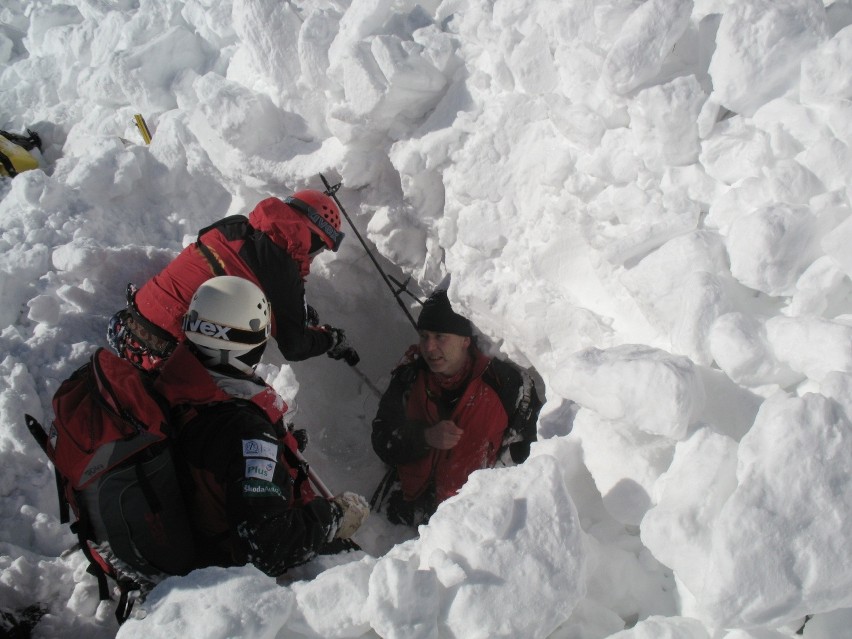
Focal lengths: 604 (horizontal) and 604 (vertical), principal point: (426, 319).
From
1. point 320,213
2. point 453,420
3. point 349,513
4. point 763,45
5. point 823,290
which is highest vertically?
point 763,45

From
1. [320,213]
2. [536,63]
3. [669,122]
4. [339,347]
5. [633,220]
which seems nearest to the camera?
[669,122]

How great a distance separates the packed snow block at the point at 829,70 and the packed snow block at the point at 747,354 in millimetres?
1005

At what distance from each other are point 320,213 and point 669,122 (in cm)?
228

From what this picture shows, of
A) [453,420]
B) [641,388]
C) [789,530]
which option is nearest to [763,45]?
[641,388]

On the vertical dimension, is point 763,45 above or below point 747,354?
above

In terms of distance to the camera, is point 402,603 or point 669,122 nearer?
point 402,603

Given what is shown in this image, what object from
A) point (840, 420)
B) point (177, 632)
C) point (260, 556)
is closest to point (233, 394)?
point (260, 556)

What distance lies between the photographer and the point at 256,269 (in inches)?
150

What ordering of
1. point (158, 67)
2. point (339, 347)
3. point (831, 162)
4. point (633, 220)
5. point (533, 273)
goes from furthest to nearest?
point (158, 67)
point (339, 347)
point (533, 273)
point (633, 220)
point (831, 162)

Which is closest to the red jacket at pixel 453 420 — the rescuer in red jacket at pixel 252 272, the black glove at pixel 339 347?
the black glove at pixel 339 347

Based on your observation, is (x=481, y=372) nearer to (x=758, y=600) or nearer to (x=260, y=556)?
(x=260, y=556)

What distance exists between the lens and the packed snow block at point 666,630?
5.93 ft

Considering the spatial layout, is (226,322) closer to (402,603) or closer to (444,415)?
(402,603)

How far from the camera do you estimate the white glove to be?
9.66ft
